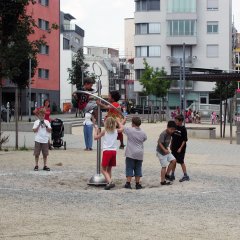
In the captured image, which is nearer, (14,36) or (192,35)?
(14,36)

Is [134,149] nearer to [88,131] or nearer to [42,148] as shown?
[42,148]

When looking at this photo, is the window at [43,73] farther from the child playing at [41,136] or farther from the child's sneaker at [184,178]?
→ the child's sneaker at [184,178]

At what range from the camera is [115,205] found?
962 cm

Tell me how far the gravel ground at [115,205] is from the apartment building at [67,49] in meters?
63.3

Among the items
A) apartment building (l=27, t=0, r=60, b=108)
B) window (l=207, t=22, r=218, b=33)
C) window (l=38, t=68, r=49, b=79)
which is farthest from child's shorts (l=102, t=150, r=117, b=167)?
window (l=207, t=22, r=218, b=33)

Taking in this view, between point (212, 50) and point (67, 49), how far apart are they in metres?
21.2

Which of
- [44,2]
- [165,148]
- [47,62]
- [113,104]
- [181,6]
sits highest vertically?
[181,6]

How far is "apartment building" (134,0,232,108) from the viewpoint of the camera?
80.6 meters

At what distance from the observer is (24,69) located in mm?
47812

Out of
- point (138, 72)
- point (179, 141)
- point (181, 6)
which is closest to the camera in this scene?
point (179, 141)

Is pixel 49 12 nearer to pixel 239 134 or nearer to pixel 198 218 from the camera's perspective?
pixel 239 134

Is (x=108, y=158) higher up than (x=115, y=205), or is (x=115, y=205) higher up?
(x=108, y=158)

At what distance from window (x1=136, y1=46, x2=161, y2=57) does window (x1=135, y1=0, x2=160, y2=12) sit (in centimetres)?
508

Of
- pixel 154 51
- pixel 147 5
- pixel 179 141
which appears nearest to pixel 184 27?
pixel 154 51
